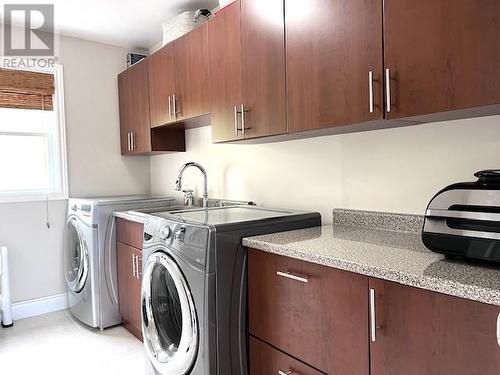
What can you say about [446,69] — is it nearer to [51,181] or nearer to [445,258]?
[445,258]

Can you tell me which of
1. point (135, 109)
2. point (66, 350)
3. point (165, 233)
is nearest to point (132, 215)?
point (165, 233)

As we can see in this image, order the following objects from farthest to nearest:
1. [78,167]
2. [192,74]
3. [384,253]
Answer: [78,167] → [192,74] → [384,253]

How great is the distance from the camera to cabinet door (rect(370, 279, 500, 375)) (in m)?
0.88

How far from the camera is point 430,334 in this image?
38.6 inches

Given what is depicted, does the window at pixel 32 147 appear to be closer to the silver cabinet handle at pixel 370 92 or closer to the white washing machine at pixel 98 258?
the white washing machine at pixel 98 258

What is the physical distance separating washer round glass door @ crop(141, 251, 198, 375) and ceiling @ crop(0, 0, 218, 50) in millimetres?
1822

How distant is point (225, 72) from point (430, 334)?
1.65 m

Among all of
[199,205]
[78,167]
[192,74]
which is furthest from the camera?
[78,167]

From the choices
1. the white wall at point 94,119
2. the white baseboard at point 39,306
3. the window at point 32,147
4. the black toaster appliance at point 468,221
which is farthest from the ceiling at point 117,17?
the white baseboard at point 39,306

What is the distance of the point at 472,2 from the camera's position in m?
1.09

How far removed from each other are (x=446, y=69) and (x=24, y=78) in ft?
10.3

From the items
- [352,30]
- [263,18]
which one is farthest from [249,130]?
[352,30]

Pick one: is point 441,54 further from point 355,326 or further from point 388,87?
point 355,326

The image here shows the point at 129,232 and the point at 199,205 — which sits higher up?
the point at 199,205
